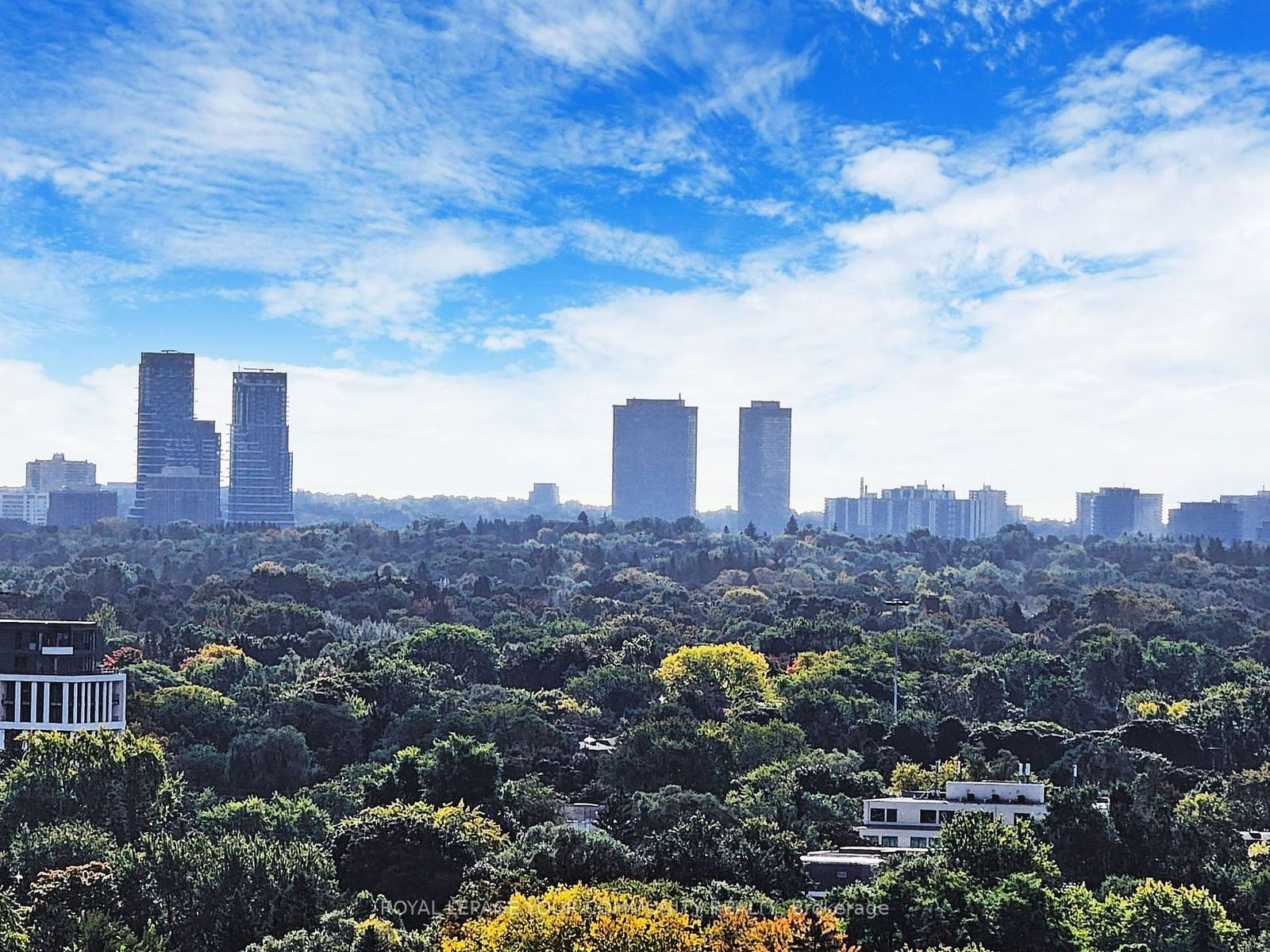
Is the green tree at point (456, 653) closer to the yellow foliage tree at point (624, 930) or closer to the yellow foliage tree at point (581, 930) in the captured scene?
the yellow foliage tree at point (624, 930)

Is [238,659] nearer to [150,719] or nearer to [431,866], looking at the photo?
[150,719]

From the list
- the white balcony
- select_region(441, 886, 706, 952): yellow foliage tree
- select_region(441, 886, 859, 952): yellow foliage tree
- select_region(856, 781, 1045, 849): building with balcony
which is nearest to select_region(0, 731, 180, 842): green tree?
the white balcony

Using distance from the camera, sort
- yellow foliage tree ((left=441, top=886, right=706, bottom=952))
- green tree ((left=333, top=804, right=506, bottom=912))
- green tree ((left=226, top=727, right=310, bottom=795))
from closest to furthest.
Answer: yellow foliage tree ((left=441, top=886, right=706, bottom=952)) < green tree ((left=333, top=804, right=506, bottom=912)) < green tree ((left=226, top=727, right=310, bottom=795))

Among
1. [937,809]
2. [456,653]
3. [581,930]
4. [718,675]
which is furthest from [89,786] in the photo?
[456,653]

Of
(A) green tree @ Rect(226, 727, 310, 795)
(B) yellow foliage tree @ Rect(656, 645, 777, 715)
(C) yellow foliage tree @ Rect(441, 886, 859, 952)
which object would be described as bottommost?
(A) green tree @ Rect(226, 727, 310, 795)

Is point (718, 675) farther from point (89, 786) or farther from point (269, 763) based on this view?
point (89, 786)

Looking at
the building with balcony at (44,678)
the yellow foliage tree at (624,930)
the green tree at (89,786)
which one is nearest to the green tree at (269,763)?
the building with balcony at (44,678)

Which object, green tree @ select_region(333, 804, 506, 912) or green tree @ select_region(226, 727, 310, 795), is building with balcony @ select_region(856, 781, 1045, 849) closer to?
green tree @ select_region(333, 804, 506, 912)
